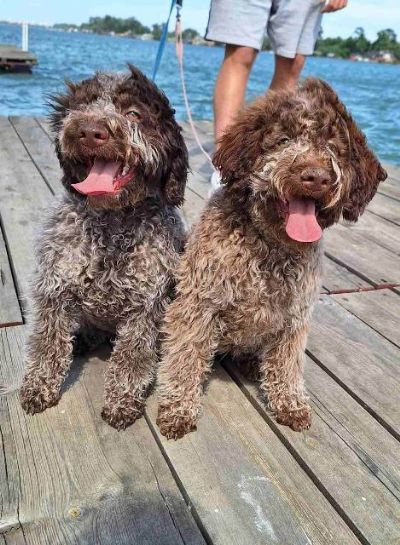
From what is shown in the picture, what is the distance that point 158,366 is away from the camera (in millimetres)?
2693

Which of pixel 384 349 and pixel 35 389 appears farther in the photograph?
pixel 384 349

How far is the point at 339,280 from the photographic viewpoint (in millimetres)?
3932

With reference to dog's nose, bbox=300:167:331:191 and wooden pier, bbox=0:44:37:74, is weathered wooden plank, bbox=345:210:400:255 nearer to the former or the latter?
dog's nose, bbox=300:167:331:191

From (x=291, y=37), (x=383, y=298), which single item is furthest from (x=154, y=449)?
(x=291, y=37)

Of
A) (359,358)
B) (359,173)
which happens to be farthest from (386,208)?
(359,173)

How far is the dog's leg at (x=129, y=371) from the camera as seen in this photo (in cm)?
246

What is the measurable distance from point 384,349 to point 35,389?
1.92 meters

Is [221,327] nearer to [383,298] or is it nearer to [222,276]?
[222,276]

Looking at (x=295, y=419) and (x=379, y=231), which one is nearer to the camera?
(x=295, y=419)

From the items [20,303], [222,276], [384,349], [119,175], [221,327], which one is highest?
[119,175]

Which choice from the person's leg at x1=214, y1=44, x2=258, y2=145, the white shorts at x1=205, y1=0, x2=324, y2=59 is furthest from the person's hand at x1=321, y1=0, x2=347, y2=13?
the person's leg at x1=214, y1=44, x2=258, y2=145

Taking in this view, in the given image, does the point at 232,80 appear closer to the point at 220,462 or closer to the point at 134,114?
the point at 134,114

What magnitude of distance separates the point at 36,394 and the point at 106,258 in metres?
0.69

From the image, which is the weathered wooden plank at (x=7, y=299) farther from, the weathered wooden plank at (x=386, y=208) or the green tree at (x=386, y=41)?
the green tree at (x=386, y=41)
